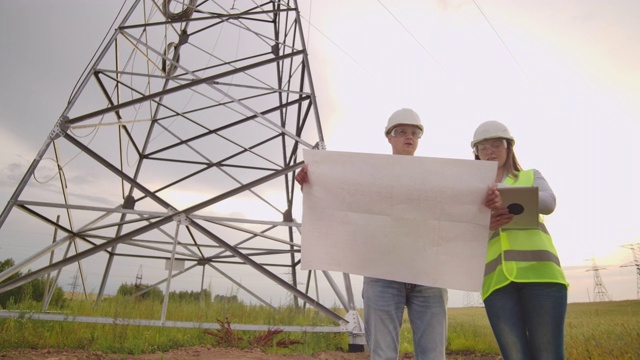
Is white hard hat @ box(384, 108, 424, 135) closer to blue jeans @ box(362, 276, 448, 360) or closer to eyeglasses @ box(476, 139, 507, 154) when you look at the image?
eyeglasses @ box(476, 139, 507, 154)

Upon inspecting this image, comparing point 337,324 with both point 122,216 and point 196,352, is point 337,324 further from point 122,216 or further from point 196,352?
point 122,216

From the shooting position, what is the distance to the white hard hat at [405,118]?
265 cm

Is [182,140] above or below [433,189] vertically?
above

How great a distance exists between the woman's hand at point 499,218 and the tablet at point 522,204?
0.03 m

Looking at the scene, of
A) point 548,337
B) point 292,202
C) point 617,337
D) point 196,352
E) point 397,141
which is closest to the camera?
point 548,337

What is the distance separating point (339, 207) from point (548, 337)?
54.8 inches

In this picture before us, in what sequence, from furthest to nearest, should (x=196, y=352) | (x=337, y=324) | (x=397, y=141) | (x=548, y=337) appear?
(x=337, y=324) → (x=196, y=352) → (x=397, y=141) → (x=548, y=337)

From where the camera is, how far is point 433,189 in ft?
7.57

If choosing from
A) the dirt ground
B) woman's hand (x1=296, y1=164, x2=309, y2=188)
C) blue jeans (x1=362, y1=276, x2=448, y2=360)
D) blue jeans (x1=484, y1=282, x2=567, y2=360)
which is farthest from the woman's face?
the dirt ground

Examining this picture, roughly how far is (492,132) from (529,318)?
1224 mm

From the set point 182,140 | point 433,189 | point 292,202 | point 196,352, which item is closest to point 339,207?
point 433,189

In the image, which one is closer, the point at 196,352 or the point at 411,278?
Result: the point at 411,278

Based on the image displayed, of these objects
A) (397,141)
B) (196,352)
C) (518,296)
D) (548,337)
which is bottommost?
(196,352)

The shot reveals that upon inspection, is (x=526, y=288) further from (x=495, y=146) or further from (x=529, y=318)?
(x=495, y=146)
